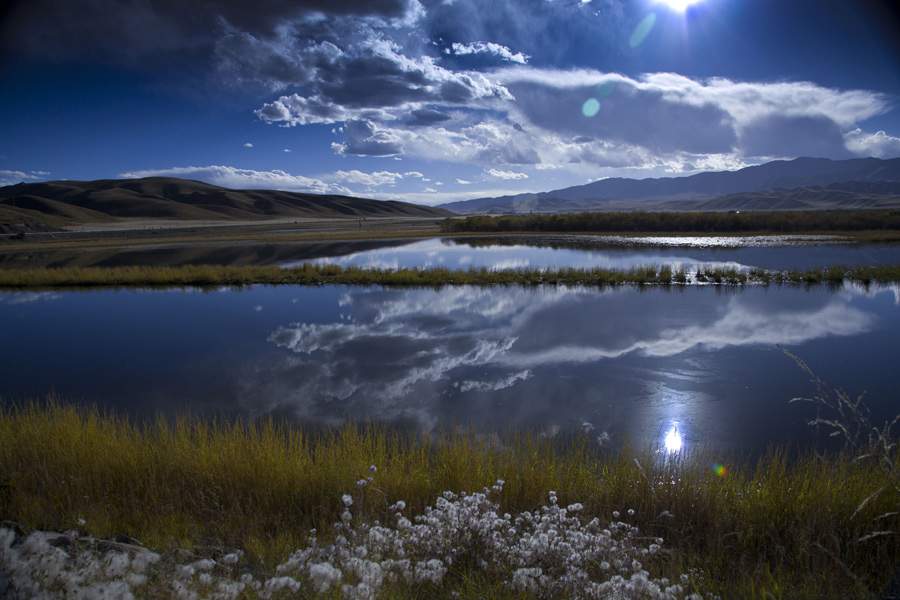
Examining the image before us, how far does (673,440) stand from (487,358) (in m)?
4.43

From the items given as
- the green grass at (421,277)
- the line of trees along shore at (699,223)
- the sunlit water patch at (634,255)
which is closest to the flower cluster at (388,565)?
the green grass at (421,277)

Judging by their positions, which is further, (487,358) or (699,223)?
(699,223)

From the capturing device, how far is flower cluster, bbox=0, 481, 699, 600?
7.93ft

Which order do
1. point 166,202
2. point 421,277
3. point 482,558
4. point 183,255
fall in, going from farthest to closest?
1. point 166,202
2. point 183,255
3. point 421,277
4. point 482,558

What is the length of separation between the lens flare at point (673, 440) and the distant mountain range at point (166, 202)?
99.6 metres

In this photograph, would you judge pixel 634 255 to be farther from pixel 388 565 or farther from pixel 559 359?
pixel 388 565

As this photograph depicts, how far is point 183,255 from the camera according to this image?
33.7 metres

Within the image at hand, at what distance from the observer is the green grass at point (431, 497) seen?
366 cm

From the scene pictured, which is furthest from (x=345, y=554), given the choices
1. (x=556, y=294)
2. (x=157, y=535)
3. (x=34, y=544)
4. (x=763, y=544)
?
(x=556, y=294)

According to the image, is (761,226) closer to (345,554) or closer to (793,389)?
(793,389)

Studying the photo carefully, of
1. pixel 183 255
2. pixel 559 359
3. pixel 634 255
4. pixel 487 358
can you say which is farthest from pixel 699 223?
pixel 183 255

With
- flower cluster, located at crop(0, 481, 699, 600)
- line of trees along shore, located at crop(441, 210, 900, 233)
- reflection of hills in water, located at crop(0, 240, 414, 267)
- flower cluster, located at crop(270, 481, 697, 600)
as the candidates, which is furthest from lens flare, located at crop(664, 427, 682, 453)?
line of trees along shore, located at crop(441, 210, 900, 233)

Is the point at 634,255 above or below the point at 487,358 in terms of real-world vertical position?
above

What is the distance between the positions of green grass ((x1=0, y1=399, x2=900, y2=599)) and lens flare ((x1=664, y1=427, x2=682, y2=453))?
589mm
